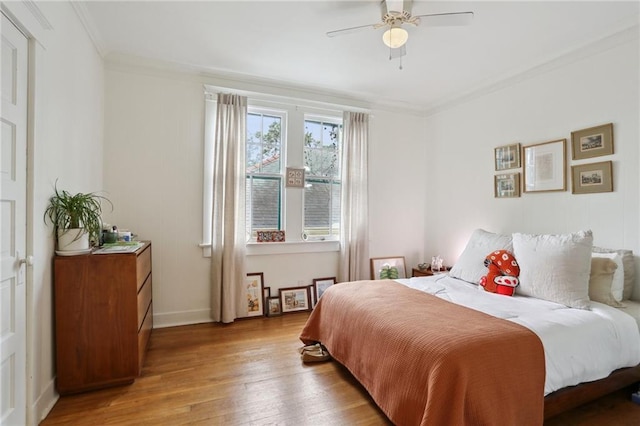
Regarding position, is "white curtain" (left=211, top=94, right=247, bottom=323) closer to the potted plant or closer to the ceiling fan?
the potted plant

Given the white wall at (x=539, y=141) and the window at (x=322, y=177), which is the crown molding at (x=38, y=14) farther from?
the white wall at (x=539, y=141)

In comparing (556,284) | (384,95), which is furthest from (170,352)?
(384,95)

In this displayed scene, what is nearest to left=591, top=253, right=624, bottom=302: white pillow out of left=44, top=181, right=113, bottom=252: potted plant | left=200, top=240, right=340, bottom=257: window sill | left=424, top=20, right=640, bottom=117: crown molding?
left=424, top=20, right=640, bottom=117: crown molding

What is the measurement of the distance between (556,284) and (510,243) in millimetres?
649

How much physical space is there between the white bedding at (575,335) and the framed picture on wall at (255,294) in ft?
7.14

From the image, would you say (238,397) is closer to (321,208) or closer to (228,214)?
(228,214)

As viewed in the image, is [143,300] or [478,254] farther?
[478,254]

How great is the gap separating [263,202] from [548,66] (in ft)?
10.6

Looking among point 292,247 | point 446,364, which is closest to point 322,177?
point 292,247

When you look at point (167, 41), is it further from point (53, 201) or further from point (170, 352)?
point (170, 352)

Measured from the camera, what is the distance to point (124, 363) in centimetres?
207

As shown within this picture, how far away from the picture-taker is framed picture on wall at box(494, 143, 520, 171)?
3156mm

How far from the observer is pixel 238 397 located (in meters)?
1.97

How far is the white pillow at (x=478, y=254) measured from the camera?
2795 millimetres
